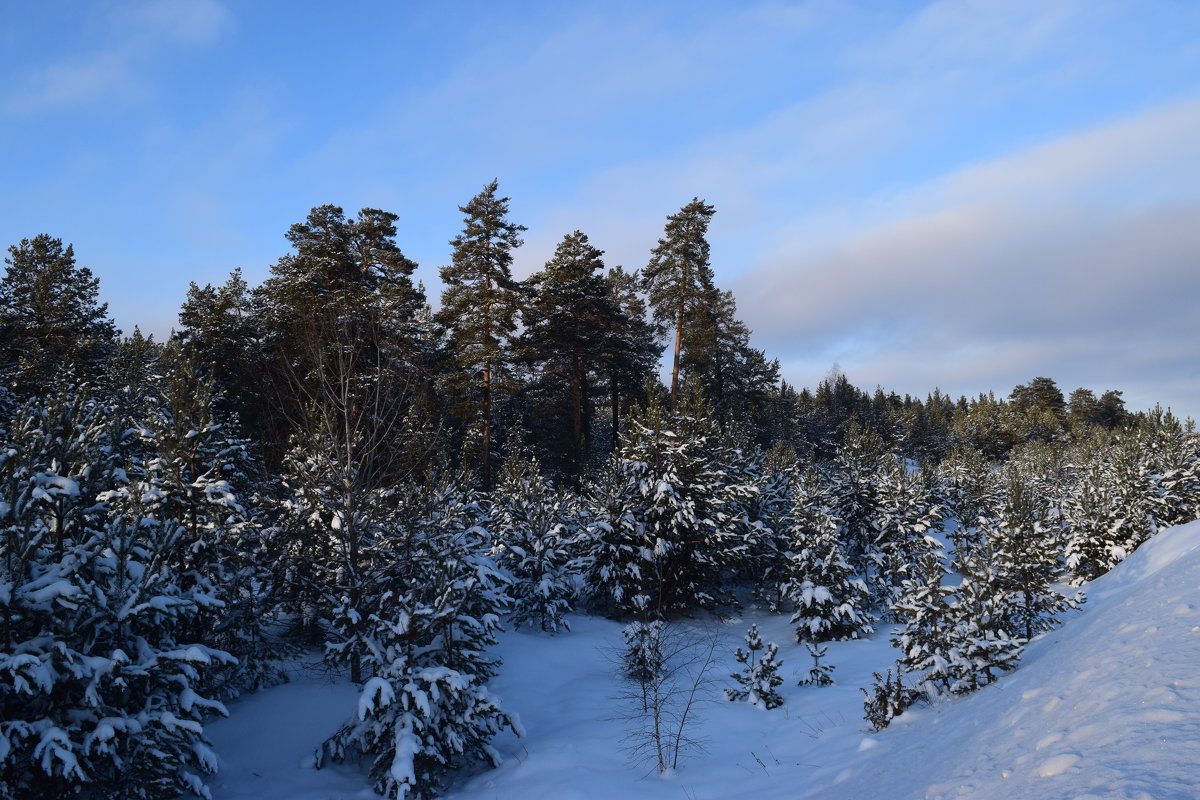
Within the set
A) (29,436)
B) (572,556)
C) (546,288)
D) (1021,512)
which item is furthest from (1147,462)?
(29,436)

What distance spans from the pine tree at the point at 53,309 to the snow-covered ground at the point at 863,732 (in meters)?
24.0

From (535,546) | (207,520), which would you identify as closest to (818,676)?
(535,546)

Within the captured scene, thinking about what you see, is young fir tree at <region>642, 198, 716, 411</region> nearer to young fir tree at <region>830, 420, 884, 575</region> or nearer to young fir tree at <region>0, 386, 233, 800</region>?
young fir tree at <region>830, 420, 884, 575</region>

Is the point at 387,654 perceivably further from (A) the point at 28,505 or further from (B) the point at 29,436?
(B) the point at 29,436

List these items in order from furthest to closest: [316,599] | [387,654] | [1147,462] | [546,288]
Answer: [546,288] < [1147,462] < [316,599] < [387,654]

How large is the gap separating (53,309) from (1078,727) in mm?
39205

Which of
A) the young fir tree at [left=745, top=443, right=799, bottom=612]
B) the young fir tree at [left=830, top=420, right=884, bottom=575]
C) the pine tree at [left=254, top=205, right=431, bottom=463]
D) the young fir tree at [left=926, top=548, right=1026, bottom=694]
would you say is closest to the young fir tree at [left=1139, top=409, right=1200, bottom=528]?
the young fir tree at [left=830, top=420, right=884, bottom=575]

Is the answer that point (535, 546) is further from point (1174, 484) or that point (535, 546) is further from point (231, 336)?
point (1174, 484)

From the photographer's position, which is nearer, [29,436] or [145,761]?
[145,761]

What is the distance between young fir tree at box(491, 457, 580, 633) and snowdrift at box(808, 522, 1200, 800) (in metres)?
10.6

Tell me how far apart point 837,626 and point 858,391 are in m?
59.4

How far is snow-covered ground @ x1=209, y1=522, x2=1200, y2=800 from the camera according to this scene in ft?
15.9

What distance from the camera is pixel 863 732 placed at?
980cm

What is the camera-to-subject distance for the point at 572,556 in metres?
20.8
